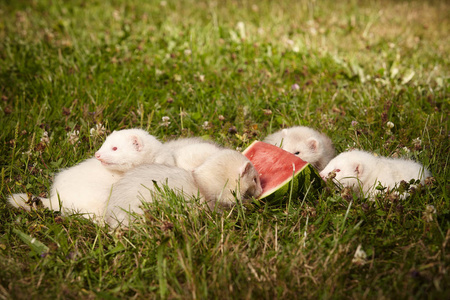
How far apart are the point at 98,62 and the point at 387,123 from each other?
14.8 ft

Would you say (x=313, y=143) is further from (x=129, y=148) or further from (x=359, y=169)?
(x=129, y=148)

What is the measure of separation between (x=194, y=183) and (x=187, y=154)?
25.0 inches

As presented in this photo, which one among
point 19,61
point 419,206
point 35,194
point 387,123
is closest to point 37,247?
point 35,194

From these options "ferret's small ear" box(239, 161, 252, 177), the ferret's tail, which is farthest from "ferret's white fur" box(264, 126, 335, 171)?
the ferret's tail

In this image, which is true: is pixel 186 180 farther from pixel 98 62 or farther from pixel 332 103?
pixel 98 62

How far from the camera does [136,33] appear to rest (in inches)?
335

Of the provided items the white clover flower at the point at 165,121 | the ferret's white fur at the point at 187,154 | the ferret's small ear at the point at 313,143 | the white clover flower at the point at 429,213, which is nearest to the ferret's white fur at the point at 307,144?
the ferret's small ear at the point at 313,143

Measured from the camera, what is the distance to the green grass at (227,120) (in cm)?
301

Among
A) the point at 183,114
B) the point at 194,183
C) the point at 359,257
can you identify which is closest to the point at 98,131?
the point at 183,114

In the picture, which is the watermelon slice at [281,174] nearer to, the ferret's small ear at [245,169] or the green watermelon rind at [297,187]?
the green watermelon rind at [297,187]

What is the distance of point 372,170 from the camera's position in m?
4.33

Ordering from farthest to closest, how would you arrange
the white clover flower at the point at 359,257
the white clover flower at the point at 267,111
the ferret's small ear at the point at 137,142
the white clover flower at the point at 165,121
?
1. the white clover flower at the point at 267,111
2. the white clover flower at the point at 165,121
3. the ferret's small ear at the point at 137,142
4. the white clover flower at the point at 359,257

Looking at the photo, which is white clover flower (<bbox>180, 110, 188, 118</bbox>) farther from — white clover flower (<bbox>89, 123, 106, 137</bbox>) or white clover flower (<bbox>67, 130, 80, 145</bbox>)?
white clover flower (<bbox>67, 130, 80, 145</bbox>)

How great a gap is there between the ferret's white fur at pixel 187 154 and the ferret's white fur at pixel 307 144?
0.95 m
